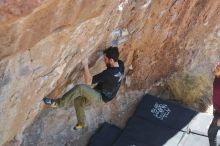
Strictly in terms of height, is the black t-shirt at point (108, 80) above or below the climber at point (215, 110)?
above

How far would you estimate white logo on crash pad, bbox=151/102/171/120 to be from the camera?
31.2ft

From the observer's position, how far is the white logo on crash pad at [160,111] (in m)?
9.50

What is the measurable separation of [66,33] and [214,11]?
416 cm

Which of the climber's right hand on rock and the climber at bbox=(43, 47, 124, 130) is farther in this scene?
the climber's right hand on rock

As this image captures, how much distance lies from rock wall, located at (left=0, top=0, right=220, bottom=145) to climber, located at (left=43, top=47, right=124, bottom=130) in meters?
0.24

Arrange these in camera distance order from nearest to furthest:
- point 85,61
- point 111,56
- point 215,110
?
point 111,56, point 85,61, point 215,110

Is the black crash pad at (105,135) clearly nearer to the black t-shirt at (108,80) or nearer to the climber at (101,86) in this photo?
the climber at (101,86)

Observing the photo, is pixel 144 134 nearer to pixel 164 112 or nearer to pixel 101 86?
pixel 164 112

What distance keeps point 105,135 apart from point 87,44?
2.63 metres

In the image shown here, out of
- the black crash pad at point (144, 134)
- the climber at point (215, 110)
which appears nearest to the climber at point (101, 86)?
the climber at point (215, 110)

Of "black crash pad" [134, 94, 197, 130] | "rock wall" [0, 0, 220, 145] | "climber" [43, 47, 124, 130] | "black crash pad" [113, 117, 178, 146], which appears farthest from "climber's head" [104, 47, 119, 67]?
"black crash pad" [134, 94, 197, 130]

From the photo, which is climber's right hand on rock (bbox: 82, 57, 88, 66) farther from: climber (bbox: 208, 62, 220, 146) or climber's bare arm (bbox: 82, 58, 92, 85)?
climber (bbox: 208, 62, 220, 146)

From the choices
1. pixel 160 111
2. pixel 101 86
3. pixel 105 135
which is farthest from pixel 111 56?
pixel 160 111

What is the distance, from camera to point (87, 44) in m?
7.08
